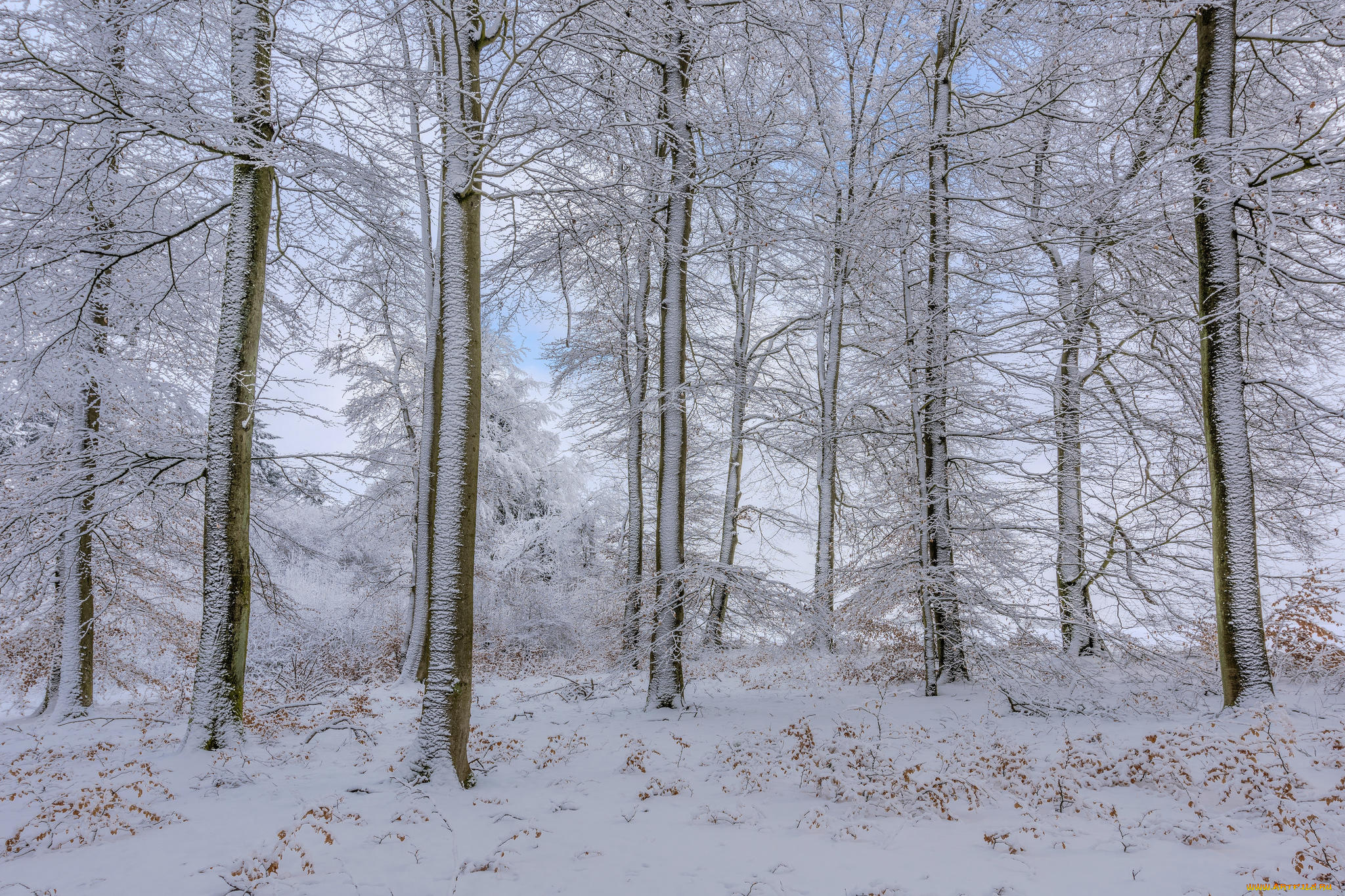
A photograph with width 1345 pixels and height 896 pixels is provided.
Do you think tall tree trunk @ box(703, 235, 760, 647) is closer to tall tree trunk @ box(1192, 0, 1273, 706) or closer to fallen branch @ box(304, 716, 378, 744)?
fallen branch @ box(304, 716, 378, 744)

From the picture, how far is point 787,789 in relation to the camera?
5621 millimetres

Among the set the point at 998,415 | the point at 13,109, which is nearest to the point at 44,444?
the point at 13,109

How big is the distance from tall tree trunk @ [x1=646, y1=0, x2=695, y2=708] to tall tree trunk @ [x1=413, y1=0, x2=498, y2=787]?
8.93ft

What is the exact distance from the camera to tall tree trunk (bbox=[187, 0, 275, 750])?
7074 mm

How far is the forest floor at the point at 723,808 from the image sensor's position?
155 inches

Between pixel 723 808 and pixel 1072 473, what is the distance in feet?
23.0

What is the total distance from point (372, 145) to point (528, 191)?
264cm

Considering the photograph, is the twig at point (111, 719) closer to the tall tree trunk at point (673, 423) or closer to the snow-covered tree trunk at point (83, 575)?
the snow-covered tree trunk at point (83, 575)

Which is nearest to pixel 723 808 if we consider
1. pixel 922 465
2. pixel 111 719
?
pixel 922 465

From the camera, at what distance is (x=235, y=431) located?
7.46 m

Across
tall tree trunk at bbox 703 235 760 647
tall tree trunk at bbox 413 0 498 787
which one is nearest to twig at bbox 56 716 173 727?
tall tree trunk at bbox 413 0 498 787

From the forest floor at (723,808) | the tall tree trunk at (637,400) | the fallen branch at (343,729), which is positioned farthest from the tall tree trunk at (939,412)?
the fallen branch at (343,729)

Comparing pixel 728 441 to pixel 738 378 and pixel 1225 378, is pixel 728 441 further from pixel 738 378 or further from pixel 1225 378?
pixel 1225 378

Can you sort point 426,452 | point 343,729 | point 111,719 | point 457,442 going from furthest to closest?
point 426,452
point 111,719
point 343,729
point 457,442
